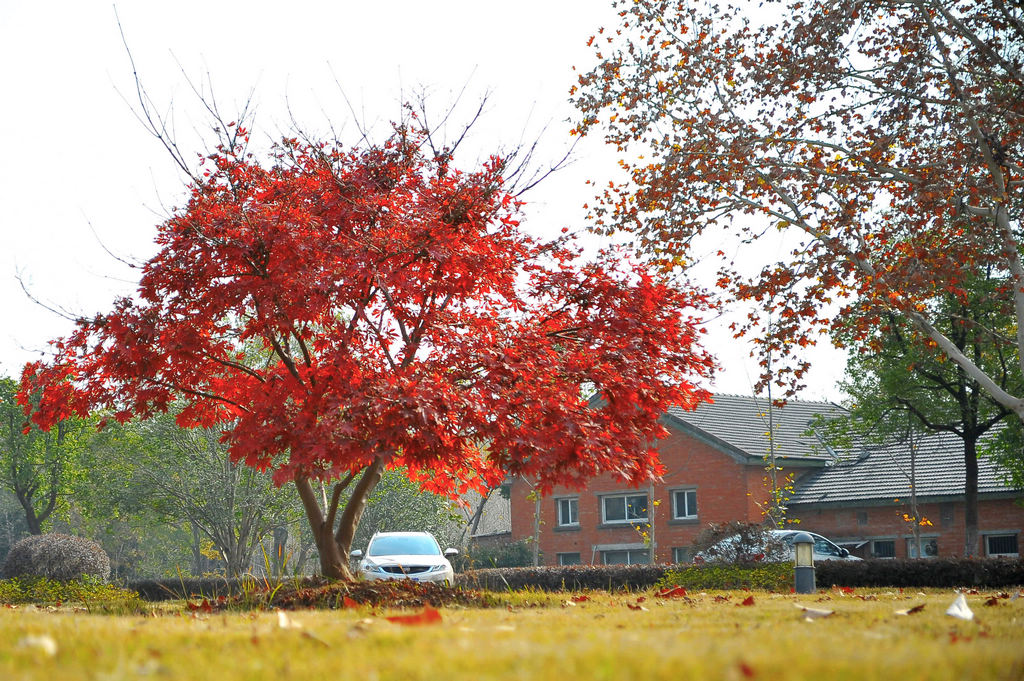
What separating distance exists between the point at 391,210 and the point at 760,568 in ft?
31.4

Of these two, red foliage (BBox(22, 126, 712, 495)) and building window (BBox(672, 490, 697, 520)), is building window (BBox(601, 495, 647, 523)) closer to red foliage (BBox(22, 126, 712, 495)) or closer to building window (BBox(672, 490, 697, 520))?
building window (BBox(672, 490, 697, 520))

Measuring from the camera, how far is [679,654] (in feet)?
13.6

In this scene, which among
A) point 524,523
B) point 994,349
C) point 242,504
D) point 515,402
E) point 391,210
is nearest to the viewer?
point 515,402

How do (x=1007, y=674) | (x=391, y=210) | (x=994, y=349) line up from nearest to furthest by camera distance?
(x=1007, y=674) → (x=391, y=210) → (x=994, y=349)

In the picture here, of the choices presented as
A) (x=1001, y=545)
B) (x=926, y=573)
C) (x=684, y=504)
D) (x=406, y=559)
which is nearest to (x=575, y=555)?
(x=684, y=504)

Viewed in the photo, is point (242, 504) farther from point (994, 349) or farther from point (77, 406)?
point (994, 349)

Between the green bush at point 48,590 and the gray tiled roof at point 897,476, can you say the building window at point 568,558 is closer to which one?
the gray tiled roof at point 897,476

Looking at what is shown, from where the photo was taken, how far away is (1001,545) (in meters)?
29.0

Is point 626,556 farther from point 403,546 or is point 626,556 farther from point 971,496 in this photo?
point 403,546

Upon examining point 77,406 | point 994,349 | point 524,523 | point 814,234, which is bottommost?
point 524,523

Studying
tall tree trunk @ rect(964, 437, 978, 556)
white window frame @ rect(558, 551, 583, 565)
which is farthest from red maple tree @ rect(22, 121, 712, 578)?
white window frame @ rect(558, 551, 583, 565)

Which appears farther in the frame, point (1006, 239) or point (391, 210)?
point (1006, 239)

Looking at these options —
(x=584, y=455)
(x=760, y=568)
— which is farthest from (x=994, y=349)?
(x=584, y=455)

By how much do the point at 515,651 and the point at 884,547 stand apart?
30.5 metres
